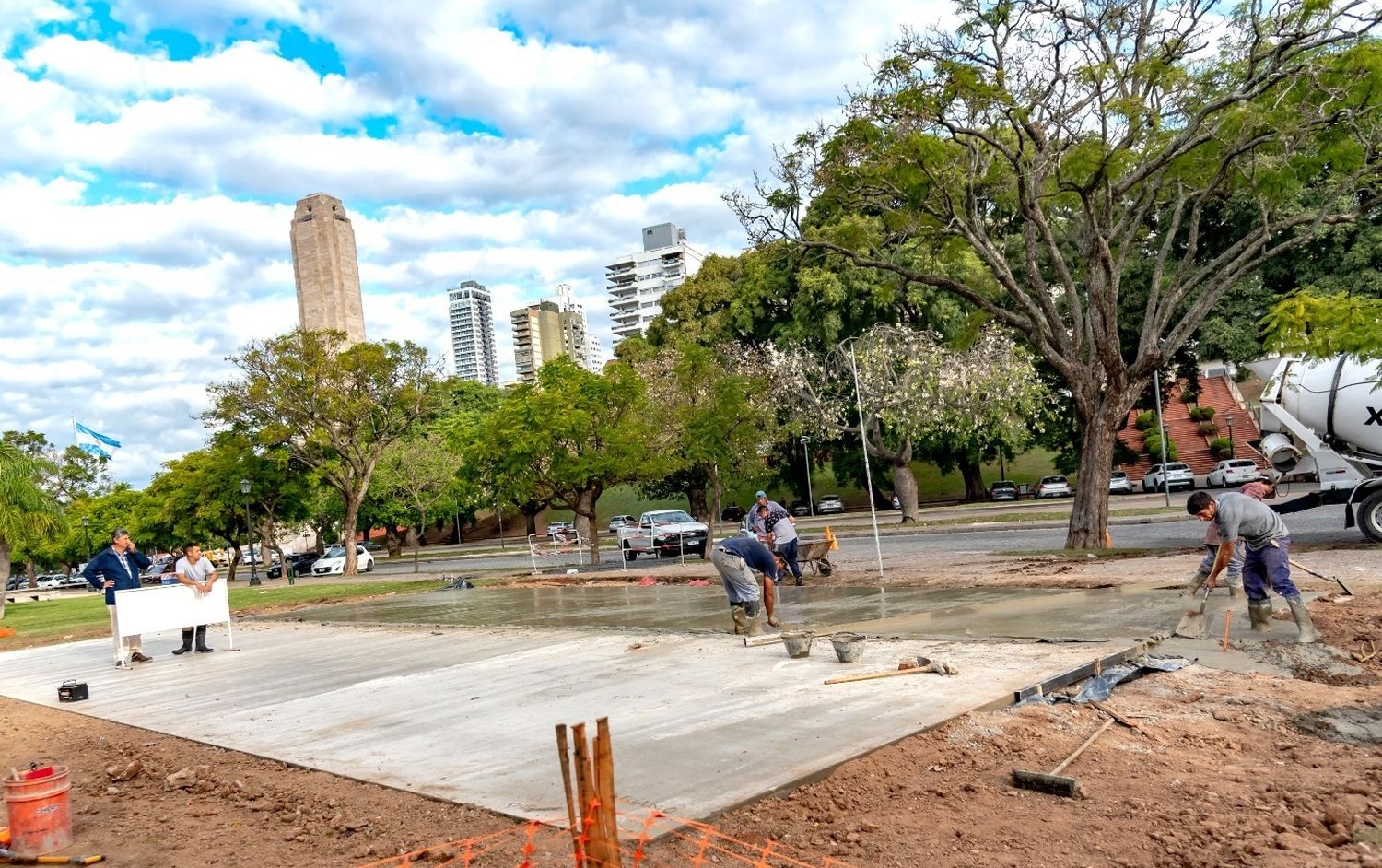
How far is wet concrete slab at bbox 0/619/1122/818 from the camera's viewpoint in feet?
20.4

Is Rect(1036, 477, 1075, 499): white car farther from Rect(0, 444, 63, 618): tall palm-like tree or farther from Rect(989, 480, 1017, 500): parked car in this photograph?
Rect(0, 444, 63, 618): tall palm-like tree

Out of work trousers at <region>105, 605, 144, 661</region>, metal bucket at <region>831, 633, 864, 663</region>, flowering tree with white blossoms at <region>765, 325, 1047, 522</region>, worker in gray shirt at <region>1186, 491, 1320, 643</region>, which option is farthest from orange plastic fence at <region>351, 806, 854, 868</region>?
flowering tree with white blossoms at <region>765, 325, 1047, 522</region>

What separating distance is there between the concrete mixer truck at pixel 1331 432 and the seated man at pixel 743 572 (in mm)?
10370

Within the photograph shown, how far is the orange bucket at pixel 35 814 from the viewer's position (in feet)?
18.4

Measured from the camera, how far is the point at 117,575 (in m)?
14.2

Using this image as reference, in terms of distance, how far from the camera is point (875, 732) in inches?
261

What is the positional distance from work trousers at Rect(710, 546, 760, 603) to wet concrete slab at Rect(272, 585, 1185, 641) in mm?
1099

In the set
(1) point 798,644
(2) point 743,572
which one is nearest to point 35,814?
(1) point 798,644

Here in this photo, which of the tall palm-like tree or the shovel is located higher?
the tall palm-like tree

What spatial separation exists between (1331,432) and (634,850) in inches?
682

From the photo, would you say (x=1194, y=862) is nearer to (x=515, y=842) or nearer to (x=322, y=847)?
(x=515, y=842)

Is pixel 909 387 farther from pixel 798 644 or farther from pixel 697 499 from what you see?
pixel 798 644

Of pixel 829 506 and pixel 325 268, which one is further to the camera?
pixel 325 268

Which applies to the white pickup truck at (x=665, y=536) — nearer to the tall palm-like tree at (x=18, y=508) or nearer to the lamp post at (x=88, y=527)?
the tall palm-like tree at (x=18, y=508)
